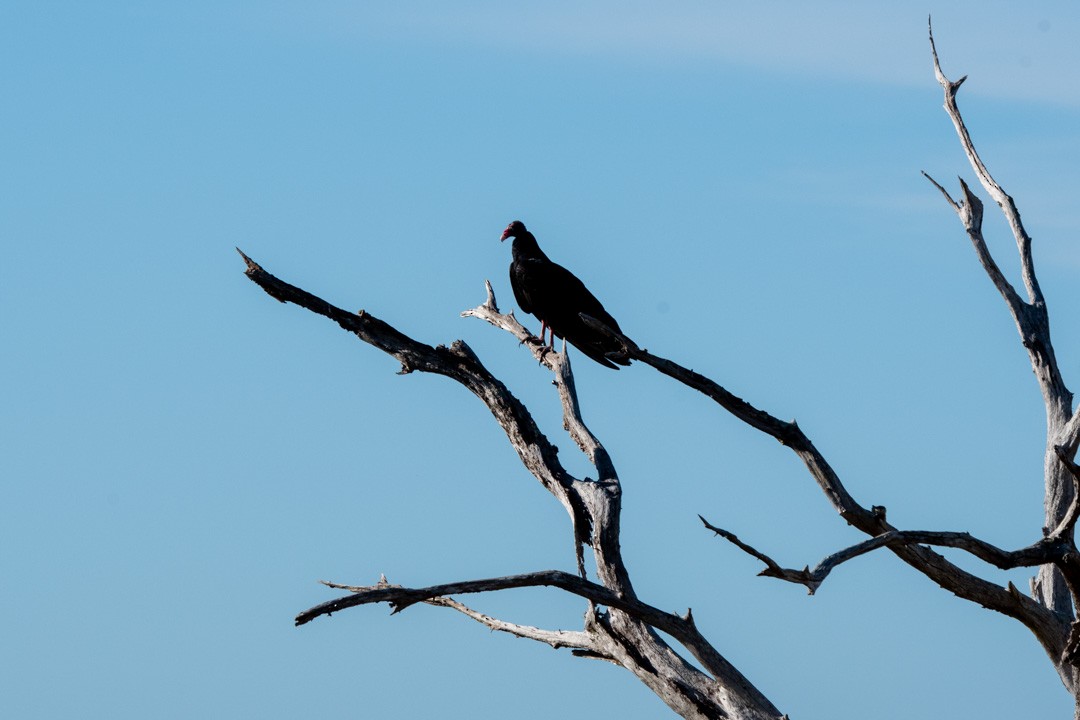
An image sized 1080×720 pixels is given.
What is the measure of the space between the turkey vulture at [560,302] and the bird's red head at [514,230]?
23 cm

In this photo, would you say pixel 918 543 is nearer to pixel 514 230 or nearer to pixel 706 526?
pixel 706 526

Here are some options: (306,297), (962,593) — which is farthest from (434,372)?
(962,593)

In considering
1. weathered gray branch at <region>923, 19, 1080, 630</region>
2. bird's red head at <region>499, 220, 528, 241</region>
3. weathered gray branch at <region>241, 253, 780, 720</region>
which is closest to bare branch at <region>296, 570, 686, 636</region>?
weathered gray branch at <region>241, 253, 780, 720</region>

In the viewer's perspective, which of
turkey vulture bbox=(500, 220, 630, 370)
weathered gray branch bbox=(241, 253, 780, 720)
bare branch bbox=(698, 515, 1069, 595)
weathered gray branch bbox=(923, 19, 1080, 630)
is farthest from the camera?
turkey vulture bbox=(500, 220, 630, 370)

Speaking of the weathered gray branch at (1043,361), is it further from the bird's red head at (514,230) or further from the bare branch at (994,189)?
the bird's red head at (514,230)

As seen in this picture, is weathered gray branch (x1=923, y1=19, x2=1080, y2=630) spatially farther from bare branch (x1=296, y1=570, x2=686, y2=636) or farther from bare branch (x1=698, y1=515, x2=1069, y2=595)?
bare branch (x1=296, y1=570, x2=686, y2=636)

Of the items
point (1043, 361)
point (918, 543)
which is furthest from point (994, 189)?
point (918, 543)

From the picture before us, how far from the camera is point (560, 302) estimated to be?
1024 cm

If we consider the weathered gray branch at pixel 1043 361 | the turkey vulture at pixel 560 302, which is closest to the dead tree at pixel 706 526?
the weathered gray branch at pixel 1043 361

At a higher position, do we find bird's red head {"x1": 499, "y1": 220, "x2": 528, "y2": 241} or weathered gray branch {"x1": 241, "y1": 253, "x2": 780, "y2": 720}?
bird's red head {"x1": 499, "y1": 220, "x2": 528, "y2": 241}

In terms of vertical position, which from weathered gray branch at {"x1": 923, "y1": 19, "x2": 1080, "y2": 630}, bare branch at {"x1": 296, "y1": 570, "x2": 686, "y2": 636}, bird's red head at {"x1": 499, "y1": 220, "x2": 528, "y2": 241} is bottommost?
bare branch at {"x1": 296, "y1": 570, "x2": 686, "y2": 636}

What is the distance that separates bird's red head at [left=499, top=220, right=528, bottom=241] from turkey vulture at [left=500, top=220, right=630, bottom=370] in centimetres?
Answer: 23

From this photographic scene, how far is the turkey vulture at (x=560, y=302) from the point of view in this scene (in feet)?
32.1

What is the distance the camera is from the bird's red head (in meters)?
11.6
